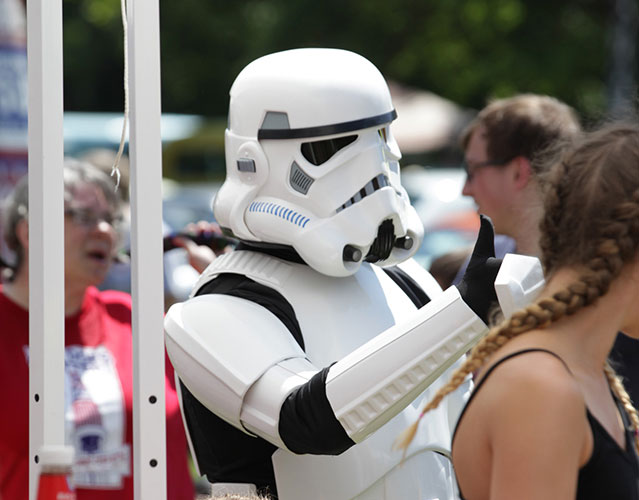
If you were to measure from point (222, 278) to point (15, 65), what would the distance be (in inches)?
92.3

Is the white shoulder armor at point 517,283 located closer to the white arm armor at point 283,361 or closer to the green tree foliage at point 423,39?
the white arm armor at point 283,361

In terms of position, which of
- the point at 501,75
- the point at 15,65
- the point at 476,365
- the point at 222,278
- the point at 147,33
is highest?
the point at 501,75

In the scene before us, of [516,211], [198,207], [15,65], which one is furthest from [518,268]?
[198,207]

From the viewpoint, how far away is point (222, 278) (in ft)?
9.54

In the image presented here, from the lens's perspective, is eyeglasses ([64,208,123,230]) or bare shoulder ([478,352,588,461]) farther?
eyeglasses ([64,208,123,230])

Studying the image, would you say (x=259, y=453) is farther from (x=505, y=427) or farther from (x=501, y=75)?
(x=501, y=75)

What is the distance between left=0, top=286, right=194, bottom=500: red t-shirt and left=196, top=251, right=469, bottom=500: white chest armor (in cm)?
107

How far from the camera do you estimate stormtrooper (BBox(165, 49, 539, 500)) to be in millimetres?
2520

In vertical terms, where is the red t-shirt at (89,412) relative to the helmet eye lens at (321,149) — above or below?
below

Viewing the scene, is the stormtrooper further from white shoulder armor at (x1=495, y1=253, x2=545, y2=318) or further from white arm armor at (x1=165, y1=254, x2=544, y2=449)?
white shoulder armor at (x1=495, y1=253, x2=545, y2=318)

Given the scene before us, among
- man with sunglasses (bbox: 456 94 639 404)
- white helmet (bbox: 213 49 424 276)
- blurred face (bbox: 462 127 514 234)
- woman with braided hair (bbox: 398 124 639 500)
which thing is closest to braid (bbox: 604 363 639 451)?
woman with braided hair (bbox: 398 124 639 500)

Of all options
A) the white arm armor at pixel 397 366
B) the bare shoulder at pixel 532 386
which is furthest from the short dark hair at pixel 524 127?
the bare shoulder at pixel 532 386

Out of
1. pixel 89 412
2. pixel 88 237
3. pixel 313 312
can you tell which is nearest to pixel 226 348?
pixel 313 312

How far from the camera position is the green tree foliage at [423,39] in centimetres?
1594
